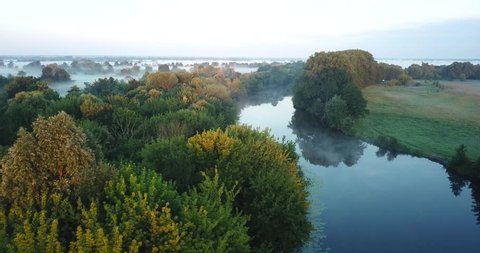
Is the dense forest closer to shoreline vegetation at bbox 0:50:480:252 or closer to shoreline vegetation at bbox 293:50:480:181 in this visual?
shoreline vegetation at bbox 0:50:480:252

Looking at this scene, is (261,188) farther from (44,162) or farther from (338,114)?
(338,114)

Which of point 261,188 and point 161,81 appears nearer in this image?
point 261,188

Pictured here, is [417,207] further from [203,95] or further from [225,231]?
[203,95]

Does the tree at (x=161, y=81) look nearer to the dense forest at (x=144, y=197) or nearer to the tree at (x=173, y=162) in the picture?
the dense forest at (x=144, y=197)

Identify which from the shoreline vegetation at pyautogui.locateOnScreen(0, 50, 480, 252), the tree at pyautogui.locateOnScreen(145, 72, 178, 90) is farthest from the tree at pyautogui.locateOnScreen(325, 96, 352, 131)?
the tree at pyautogui.locateOnScreen(145, 72, 178, 90)

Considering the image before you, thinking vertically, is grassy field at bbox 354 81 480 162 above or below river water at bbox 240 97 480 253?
above

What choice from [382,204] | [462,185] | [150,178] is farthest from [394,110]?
[150,178]

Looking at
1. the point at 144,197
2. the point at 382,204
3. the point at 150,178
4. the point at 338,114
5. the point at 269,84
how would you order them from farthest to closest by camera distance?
the point at 269,84, the point at 338,114, the point at 382,204, the point at 150,178, the point at 144,197
